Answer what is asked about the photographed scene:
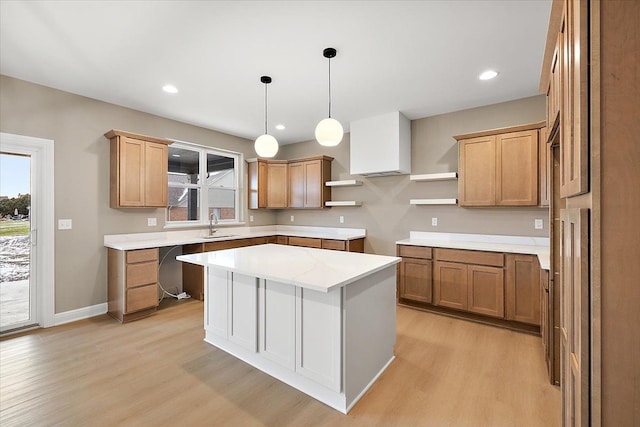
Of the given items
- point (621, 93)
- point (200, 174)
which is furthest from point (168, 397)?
point (200, 174)

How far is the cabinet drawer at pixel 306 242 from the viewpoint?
4781 millimetres

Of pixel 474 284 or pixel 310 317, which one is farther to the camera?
pixel 474 284

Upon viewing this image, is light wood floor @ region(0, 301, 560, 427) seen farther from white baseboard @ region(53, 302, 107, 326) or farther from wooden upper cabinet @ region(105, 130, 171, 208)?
wooden upper cabinet @ region(105, 130, 171, 208)

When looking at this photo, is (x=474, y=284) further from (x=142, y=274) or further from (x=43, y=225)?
(x=43, y=225)

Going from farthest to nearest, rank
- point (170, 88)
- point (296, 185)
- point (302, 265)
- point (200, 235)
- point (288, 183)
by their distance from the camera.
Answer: point (288, 183) < point (296, 185) < point (200, 235) < point (170, 88) < point (302, 265)

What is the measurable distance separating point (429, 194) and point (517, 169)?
1.17m

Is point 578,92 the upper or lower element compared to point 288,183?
lower

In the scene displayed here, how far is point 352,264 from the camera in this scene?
227 centimetres

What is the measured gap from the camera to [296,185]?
543 cm

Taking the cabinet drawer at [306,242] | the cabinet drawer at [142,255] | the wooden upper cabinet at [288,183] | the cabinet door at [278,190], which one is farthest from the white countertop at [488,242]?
the cabinet drawer at [142,255]

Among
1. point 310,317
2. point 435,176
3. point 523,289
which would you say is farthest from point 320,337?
point 435,176

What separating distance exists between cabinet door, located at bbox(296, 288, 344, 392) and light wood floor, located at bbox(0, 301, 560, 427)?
0.21 metres

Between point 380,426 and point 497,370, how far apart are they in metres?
1.28

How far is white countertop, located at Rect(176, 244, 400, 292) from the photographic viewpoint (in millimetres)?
1808
